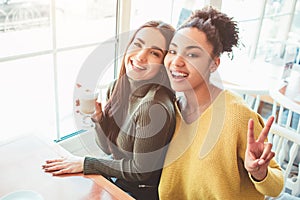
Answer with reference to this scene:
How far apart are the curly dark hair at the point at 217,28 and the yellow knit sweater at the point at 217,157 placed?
0.15 m

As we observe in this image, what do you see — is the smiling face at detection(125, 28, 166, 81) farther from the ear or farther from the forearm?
the forearm

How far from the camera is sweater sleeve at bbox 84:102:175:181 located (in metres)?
1.02

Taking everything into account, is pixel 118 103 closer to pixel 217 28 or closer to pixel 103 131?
pixel 103 131

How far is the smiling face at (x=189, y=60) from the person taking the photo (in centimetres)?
93

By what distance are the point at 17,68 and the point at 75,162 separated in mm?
605

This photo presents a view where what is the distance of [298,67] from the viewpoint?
2.32m

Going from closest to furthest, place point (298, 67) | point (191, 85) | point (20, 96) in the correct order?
point (191, 85)
point (20, 96)
point (298, 67)

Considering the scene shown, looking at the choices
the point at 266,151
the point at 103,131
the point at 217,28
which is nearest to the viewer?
the point at 266,151

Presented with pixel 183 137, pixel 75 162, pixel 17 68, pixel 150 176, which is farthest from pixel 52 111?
pixel 183 137

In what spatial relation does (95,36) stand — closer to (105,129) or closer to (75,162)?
(105,129)

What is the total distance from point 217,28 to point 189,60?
121 millimetres

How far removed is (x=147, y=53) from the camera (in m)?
1.03

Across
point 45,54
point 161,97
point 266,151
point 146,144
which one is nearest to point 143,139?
point 146,144

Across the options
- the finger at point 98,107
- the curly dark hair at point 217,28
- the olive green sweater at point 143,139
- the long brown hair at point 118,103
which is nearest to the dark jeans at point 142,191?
the olive green sweater at point 143,139
